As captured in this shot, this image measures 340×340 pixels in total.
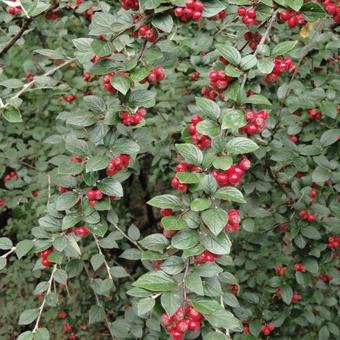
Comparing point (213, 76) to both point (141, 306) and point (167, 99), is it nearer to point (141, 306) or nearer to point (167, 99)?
point (141, 306)

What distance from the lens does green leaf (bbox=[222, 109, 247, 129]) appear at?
4.33 ft

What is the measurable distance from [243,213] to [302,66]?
839mm

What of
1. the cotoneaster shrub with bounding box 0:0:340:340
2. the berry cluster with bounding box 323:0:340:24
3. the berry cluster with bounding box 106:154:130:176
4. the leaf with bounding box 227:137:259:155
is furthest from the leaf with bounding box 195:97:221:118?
the berry cluster with bounding box 323:0:340:24

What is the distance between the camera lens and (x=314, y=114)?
7.77 feet

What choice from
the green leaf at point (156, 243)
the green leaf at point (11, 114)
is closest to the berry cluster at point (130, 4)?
the green leaf at point (11, 114)

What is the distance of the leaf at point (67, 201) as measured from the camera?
1529 mm

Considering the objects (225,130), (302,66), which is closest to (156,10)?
(225,130)

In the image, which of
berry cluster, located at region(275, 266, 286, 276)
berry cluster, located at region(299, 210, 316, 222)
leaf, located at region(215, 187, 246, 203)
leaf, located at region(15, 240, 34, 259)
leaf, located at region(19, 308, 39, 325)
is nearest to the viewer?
leaf, located at region(215, 187, 246, 203)

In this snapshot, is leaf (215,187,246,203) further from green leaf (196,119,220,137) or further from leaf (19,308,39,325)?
leaf (19,308,39,325)

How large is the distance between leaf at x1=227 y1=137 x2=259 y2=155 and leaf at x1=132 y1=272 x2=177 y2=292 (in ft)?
1.19

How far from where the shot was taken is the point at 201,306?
3.99 feet

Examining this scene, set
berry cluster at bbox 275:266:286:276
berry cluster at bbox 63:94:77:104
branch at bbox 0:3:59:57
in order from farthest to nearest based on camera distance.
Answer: berry cluster at bbox 63:94:77:104, berry cluster at bbox 275:266:286:276, branch at bbox 0:3:59:57

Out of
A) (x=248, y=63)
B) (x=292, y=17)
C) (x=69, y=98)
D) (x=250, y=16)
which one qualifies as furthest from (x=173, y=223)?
(x=69, y=98)

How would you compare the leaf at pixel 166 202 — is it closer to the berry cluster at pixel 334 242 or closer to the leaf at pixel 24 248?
the leaf at pixel 24 248
